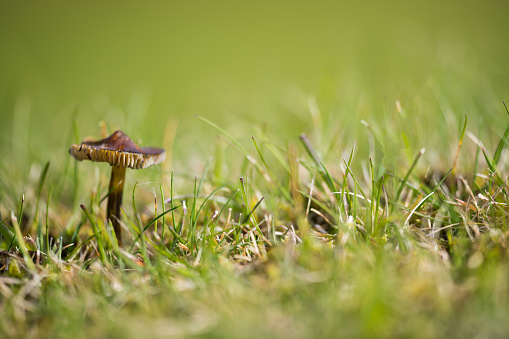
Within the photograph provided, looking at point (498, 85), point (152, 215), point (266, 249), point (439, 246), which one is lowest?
point (152, 215)

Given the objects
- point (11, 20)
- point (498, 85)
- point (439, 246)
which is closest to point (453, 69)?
point (498, 85)

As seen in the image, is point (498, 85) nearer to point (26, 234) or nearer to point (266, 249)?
point (266, 249)

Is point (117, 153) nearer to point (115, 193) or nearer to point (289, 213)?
point (115, 193)

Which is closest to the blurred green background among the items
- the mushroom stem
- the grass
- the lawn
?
the lawn

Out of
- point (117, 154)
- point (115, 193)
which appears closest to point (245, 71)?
point (115, 193)

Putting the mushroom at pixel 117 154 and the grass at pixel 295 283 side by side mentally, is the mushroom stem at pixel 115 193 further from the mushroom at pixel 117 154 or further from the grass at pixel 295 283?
the grass at pixel 295 283

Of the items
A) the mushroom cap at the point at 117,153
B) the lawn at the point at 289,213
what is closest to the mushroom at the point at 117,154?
the mushroom cap at the point at 117,153

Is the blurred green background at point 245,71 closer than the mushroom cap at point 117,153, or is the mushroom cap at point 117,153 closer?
the mushroom cap at point 117,153
